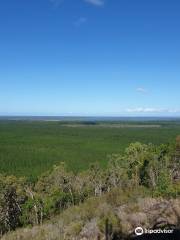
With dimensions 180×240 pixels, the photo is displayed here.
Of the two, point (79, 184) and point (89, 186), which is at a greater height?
point (79, 184)

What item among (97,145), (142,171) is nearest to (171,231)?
(142,171)

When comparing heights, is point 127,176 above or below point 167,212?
below

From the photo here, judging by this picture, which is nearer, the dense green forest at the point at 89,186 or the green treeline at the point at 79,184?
the dense green forest at the point at 89,186

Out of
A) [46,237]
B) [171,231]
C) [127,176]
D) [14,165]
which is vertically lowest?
[14,165]

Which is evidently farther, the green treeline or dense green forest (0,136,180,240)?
the green treeline

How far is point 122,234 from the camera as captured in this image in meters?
10.9

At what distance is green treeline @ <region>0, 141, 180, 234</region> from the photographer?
1296 inches

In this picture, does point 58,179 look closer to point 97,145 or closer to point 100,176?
point 100,176

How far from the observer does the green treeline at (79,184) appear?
3291 cm

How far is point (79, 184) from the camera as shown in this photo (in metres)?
43.9

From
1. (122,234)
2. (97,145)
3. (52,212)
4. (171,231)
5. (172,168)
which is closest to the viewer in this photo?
(171,231)

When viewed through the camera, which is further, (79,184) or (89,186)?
(79,184)

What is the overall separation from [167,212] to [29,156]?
92269 millimetres

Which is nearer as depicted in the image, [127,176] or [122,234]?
[122,234]
